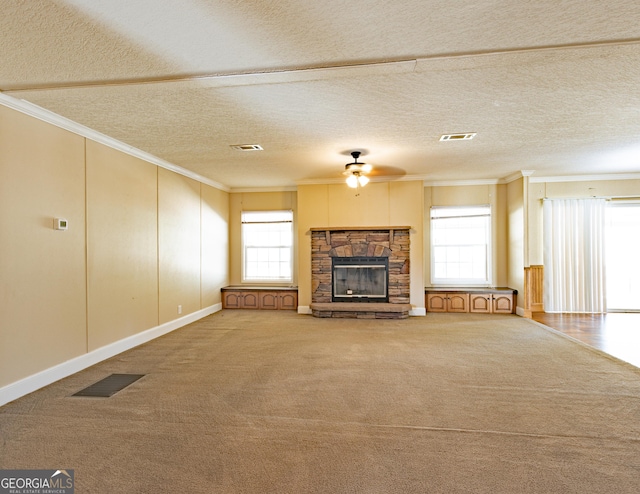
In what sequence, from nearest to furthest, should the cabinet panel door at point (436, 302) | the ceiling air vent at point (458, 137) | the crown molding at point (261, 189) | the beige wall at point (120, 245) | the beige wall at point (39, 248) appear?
the beige wall at point (39, 248) < the beige wall at point (120, 245) < the ceiling air vent at point (458, 137) < the cabinet panel door at point (436, 302) < the crown molding at point (261, 189)

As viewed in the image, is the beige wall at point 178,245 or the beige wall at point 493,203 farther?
the beige wall at point 493,203

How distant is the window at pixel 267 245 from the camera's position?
321 inches

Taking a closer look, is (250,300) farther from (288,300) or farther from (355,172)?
(355,172)

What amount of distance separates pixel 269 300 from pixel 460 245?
13.6 ft

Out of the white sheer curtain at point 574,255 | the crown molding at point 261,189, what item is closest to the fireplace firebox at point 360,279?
the crown molding at point 261,189

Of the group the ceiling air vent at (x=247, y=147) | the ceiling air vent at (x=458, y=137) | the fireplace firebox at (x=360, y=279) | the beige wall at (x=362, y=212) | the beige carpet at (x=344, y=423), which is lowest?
the beige carpet at (x=344, y=423)

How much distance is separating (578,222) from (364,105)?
19.2 feet

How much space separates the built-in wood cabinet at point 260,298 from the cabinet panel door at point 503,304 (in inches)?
157

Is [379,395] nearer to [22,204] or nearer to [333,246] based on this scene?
[22,204]

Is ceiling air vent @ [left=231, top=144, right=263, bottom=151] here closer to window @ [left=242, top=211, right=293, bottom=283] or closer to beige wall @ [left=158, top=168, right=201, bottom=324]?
beige wall @ [left=158, top=168, right=201, bottom=324]

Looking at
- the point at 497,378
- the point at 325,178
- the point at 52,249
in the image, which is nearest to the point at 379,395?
the point at 497,378

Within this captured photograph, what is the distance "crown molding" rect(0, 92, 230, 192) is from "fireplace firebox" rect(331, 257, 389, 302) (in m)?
3.51

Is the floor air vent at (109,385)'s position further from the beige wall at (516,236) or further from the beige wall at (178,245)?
the beige wall at (516,236)

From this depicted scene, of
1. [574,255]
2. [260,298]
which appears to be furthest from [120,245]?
[574,255]
